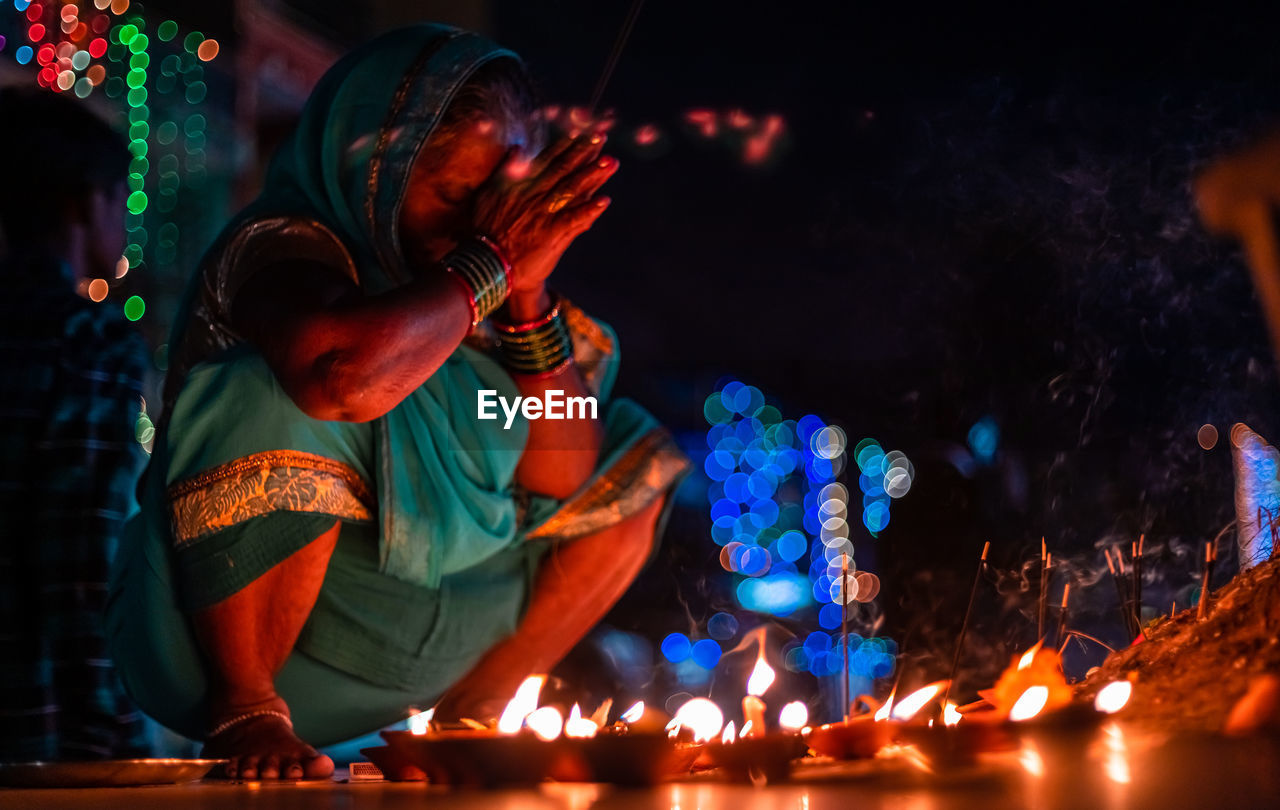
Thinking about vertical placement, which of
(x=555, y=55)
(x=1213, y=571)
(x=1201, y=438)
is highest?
(x=555, y=55)

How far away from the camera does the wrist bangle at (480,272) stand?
1444 millimetres

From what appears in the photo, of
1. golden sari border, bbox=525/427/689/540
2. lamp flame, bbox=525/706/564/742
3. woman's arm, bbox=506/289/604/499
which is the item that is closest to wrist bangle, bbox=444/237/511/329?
woman's arm, bbox=506/289/604/499

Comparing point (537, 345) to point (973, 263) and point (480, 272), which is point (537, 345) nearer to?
point (480, 272)

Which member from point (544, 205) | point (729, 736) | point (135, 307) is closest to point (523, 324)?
point (544, 205)

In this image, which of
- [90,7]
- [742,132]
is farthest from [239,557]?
[90,7]

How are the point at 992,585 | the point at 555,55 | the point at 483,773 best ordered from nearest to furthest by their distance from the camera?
1. the point at 483,773
2. the point at 992,585
3. the point at 555,55

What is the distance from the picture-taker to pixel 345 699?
1.56 m

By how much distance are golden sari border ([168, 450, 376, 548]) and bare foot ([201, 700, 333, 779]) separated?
0.24 metres

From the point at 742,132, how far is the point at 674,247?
0.23m

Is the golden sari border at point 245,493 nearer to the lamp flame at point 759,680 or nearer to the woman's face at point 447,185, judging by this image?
the woman's face at point 447,185

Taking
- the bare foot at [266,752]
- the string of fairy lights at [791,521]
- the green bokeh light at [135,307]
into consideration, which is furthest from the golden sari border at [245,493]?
the green bokeh light at [135,307]

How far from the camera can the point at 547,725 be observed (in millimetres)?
846

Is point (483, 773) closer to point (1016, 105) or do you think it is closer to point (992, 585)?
point (992, 585)

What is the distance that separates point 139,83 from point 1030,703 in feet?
12.4
